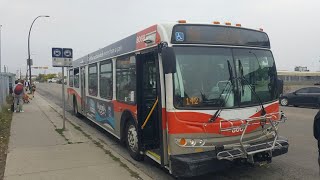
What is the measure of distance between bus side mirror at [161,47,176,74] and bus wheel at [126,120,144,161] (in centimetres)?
240

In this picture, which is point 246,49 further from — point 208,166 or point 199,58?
point 208,166

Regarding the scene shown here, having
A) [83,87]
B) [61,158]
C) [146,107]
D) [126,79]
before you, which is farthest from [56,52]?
[146,107]

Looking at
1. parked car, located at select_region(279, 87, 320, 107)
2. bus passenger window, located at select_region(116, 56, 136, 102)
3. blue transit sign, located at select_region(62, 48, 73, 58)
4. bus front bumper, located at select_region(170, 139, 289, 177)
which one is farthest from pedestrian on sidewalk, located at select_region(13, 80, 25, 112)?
parked car, located at select_region(279, 87, 320, 107)

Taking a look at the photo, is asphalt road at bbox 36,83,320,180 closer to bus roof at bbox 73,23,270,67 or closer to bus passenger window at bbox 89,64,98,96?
bus passenger window at bbox 89,64,98,96

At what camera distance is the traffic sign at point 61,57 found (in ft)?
40.2

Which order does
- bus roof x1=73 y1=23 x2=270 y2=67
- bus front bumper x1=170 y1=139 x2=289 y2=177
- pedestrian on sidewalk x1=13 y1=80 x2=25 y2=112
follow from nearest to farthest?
bus front bumper x1=170 y1=139 x2=289 y2=177 → bus roof x1=73 y1=23 x2=270 y2=67 → pedestrian on sidewalk x1=13 y1=80 x2=25 y2=112

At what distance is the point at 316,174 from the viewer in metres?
6.95

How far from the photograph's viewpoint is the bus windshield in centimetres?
614

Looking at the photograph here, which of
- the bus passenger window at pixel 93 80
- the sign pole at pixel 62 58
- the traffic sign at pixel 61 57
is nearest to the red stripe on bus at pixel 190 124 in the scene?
the bus passenger window at pixel 93 80

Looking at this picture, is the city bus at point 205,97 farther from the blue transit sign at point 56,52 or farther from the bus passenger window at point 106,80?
the blue transit sign at point 56,52

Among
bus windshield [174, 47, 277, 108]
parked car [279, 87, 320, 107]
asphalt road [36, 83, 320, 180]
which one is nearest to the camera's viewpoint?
bus windshield [174, 47, 277, 108]

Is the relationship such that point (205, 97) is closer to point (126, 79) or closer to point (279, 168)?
point (279, 168)

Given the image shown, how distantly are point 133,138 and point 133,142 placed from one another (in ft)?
0.32

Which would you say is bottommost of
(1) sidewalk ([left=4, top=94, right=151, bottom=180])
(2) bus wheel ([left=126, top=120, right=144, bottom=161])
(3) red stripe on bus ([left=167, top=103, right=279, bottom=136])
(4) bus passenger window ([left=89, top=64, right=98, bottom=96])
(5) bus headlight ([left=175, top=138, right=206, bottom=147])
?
(1) sidewalk ([left=4, top=94, right=151, bottom=180])
